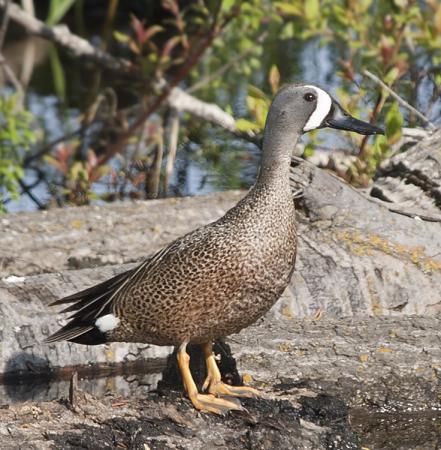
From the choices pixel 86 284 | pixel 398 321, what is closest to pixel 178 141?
pixel 86 284

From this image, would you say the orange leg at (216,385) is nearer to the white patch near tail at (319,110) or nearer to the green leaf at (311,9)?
the white patch near tail at (319,110)

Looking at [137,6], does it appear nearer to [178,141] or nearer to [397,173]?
[178,141]

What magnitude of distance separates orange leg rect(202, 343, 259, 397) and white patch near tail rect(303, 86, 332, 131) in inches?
34.0

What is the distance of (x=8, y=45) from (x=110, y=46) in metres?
1.13

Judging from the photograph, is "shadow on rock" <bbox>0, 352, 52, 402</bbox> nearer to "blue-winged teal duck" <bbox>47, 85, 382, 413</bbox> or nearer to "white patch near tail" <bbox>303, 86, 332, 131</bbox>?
"blue-winged teal duck" <bbox>47, 85, 382, 413</bbox>

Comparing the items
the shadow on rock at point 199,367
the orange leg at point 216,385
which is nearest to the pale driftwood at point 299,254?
the shadow on rock at point 199,367

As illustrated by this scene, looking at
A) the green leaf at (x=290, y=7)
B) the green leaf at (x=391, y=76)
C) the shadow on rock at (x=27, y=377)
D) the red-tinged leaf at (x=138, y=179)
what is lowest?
the shadow on rock at (x=27, y=377)

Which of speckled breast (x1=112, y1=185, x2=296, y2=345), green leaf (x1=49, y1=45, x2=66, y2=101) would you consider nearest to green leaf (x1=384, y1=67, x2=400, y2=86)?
speckled breast (x1=112, y1=185, x2=296, y2=345)

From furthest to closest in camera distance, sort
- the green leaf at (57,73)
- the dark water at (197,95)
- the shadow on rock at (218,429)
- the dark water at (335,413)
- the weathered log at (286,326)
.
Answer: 1. the green leaf at (57,73)
2. the dark water at (197,95)
3. the dark water at (335,413)
4. the weathered log at (286,326)
5. the shadow on rock at (218,429)

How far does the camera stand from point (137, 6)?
14008 mm

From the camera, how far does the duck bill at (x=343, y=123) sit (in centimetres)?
400

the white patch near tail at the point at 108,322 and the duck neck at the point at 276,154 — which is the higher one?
the duck neck at the point at 276,154

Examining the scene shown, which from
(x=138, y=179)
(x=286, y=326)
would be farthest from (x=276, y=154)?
(x=138, y=179)

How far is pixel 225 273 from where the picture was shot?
147 inches
